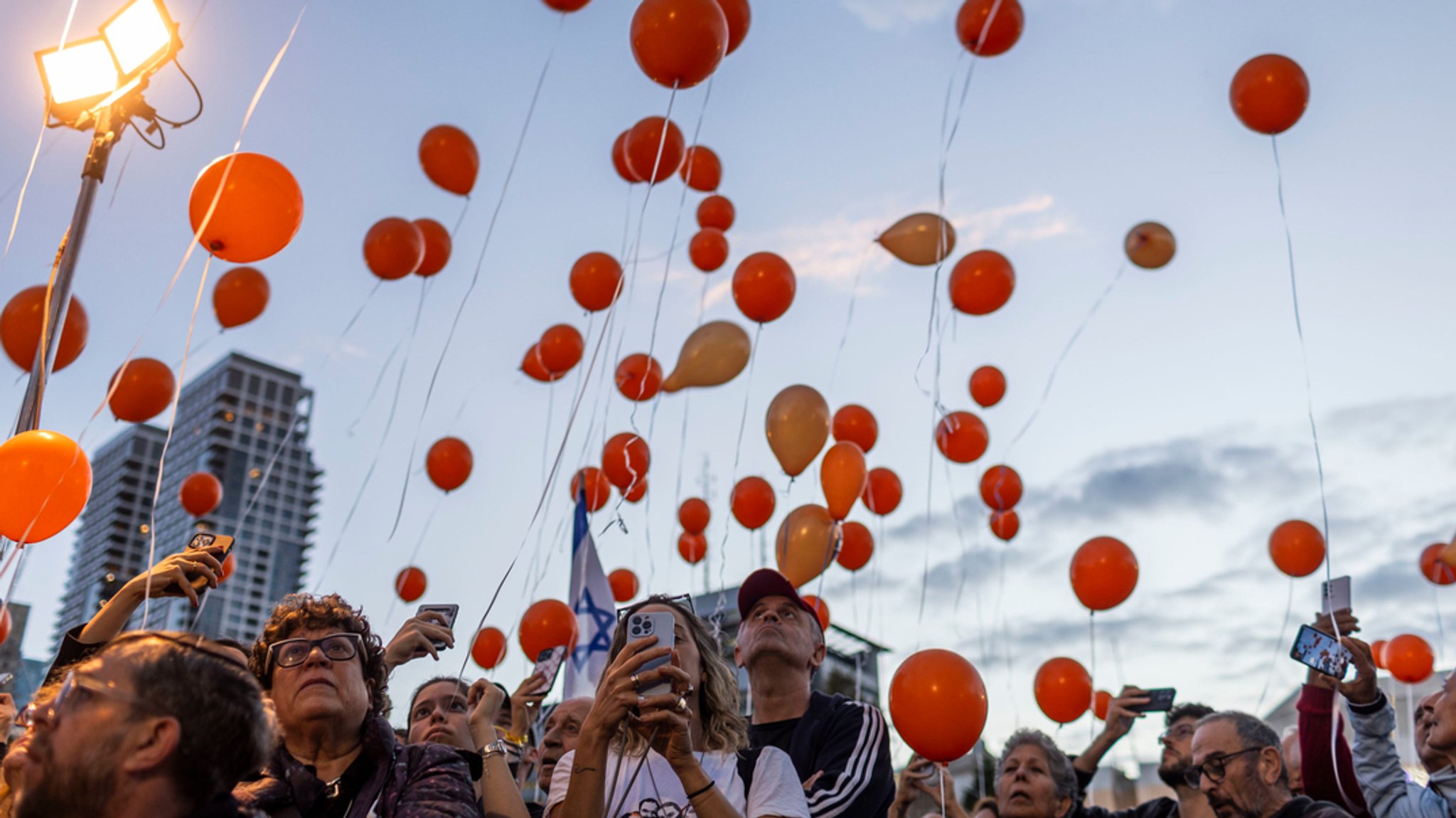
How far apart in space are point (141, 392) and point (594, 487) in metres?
3.53

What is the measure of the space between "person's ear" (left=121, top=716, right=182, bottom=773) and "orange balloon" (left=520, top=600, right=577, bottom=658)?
4743mm

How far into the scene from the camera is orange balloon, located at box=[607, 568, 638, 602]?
29.8 feet

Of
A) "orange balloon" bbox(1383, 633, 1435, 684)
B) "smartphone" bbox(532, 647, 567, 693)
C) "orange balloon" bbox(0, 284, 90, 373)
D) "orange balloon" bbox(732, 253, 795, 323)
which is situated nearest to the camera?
"smartphone" bbox(532, 647, 567, 693)

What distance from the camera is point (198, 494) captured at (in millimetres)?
8102

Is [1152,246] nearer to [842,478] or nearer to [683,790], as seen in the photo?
[842,478]

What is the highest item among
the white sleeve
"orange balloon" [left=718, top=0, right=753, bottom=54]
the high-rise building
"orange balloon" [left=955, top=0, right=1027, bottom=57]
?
the high-rise building

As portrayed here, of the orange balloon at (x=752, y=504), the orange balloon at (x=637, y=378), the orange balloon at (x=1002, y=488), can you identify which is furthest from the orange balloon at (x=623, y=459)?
the orange balloon at (x=1002, y=488)

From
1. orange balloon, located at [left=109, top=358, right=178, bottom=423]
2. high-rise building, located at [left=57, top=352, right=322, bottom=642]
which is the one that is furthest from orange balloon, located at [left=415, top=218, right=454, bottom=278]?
high-rise building, located at [left=57, top=352, right=322, bottom=642]

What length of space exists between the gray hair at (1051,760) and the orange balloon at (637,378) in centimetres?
333

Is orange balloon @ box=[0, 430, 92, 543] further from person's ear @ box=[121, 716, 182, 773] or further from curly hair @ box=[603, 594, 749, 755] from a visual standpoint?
person's ear @ box=[121, 716, 182, 773]

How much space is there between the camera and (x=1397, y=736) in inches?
478

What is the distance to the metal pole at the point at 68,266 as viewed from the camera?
3.72 metres

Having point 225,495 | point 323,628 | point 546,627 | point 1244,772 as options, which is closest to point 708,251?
point 546,627

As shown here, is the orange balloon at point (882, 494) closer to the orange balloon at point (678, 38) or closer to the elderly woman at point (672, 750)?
the orange balloon at point (678, 38)
